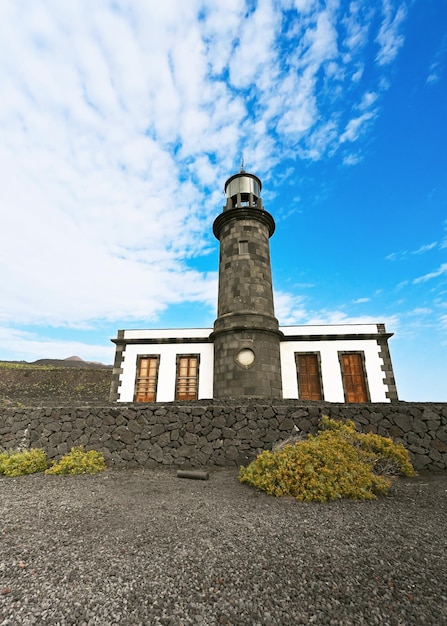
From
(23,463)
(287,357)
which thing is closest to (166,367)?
(287,357)

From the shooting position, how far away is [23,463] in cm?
694

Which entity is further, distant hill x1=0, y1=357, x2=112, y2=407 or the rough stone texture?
distant hill x1=0, y1=357, x2=112, y2=407

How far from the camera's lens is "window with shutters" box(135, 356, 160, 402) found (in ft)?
45.8

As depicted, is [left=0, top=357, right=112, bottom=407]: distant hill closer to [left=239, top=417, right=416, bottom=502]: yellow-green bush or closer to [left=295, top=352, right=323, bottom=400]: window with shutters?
[left=295, top=352, right=323, bottom=400]: window with shutters

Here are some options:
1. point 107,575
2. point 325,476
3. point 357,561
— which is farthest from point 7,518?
point 325,476

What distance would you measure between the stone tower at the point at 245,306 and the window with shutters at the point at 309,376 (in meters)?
1.60

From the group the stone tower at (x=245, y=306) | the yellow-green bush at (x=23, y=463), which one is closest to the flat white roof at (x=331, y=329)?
the stone tower at (x=245, y=306)

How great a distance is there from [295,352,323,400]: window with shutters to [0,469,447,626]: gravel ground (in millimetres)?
8183

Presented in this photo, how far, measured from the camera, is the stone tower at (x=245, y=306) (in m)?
11.9

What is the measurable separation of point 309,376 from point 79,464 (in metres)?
10.1

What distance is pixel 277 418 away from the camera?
768cm

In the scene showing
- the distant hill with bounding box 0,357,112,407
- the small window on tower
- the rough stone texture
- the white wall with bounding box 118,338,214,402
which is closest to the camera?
the rough stone texture

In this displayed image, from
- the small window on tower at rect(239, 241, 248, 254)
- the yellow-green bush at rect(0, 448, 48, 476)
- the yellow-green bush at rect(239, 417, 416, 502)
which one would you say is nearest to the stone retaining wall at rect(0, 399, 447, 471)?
the yellow-green bush at rect(0, 448, 48, 476)

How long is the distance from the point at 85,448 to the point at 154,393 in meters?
6.14
